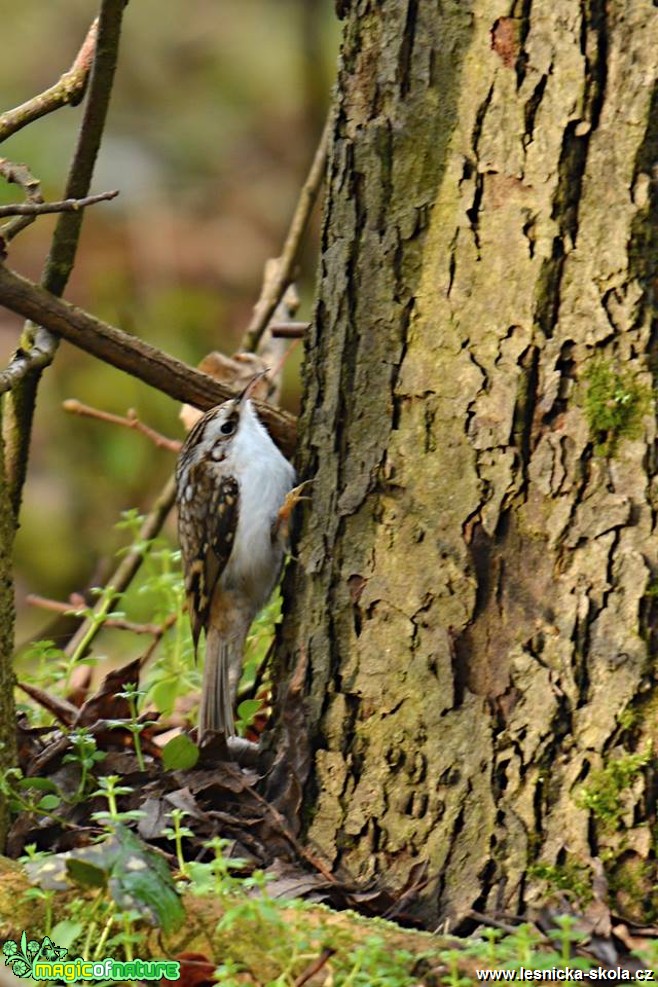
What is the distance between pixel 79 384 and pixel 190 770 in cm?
508

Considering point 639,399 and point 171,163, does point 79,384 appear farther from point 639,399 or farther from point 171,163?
point 639,399

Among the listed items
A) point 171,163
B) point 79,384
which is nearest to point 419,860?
point 79,384

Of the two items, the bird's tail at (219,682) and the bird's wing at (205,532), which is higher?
the bird's wing at (205,532)

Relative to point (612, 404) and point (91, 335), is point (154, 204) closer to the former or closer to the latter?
point (91, 335)

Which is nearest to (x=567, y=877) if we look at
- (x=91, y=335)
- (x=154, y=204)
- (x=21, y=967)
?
(x=21, y=967)

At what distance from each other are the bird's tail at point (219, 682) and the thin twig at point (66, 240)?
2.42 ft

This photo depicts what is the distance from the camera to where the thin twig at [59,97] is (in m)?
3.23

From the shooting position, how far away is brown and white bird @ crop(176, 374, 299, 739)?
3.88 meters

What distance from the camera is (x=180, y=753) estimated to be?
127 inches

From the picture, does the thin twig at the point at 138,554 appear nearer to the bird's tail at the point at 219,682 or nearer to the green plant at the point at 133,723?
the bird's tail at the point at 219,682

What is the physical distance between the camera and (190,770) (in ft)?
10.9

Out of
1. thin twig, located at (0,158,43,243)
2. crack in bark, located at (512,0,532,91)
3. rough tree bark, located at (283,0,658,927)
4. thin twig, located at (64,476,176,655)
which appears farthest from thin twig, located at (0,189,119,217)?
thin twig, located at (64,476,176,655)

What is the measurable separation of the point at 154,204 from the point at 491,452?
722 cm

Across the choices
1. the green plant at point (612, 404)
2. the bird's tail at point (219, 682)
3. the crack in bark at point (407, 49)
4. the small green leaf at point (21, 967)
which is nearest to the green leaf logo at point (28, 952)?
the small green leaf at point (21, 967)
